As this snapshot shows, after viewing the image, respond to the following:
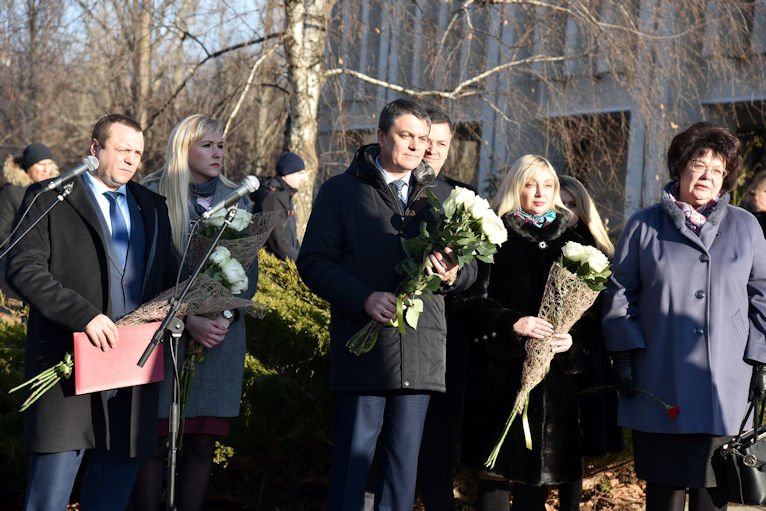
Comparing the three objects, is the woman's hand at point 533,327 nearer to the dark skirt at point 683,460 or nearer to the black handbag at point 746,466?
the dark skirt at point 683,460

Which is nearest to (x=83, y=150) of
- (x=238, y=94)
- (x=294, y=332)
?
(x=238, y=94)

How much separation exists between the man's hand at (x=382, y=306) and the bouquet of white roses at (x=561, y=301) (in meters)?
0.77

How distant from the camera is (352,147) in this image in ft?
41.7

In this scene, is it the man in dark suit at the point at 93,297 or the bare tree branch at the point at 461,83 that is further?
the bare tree branch at the point at 461,83

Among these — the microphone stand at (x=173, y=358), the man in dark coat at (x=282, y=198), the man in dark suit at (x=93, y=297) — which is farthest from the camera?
the man in dark coat at (x=282, y=198)

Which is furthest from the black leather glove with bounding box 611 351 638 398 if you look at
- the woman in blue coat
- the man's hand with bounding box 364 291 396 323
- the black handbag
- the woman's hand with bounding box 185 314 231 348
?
the woman's hand with bounding box 185 314 231 348

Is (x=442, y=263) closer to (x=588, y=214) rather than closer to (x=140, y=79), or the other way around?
(x=588, y=214)

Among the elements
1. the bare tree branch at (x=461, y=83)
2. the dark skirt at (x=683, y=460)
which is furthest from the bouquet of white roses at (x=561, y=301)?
the bare tree branch at (x=461, y=83)

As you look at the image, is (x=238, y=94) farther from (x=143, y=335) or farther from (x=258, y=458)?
(x=143, y=335)

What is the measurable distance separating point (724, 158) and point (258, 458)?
314cm

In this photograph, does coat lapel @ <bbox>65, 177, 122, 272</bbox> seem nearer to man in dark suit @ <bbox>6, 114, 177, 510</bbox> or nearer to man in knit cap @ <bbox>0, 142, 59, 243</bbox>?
man in dark suit @ <bbox>6, 114, 177, 510</bbox>

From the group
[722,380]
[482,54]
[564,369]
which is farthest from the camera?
[482,54]

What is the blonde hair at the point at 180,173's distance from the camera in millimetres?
5160

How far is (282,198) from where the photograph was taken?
31.0ft
